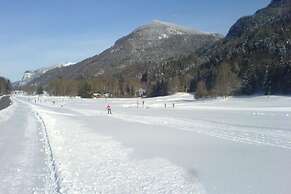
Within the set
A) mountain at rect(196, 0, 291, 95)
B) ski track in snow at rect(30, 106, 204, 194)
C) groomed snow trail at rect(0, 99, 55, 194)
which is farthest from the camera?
mountain at rect(196, 0, 291, 95)

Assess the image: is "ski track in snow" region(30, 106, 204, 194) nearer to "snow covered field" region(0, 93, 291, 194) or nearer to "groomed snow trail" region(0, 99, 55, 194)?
"snow covered field" region(0, 93, 291, 194)

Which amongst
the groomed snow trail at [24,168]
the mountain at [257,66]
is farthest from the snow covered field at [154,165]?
the mountain at [257,66]

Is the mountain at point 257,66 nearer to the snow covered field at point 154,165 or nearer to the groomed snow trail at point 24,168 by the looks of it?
the snow covered field at point 154,165

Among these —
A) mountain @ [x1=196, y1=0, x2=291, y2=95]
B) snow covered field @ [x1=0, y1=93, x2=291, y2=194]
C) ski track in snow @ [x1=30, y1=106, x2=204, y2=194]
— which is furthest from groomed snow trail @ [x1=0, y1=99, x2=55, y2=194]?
mountain @ [x1=196, y1=0, x2=291, y2=95]

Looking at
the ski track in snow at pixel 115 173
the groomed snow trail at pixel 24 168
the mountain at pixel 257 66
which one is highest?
the mountain at pixel 257 66

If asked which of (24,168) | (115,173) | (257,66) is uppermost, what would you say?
(257,66)

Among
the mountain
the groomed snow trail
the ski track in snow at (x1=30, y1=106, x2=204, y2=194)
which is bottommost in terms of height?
the groomed snow trail

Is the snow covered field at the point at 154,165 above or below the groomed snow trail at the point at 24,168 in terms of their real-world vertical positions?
above

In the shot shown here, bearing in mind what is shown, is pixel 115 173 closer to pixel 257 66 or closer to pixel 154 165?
pixel 154 165

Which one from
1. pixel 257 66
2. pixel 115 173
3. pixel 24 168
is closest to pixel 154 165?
pixel 115 173

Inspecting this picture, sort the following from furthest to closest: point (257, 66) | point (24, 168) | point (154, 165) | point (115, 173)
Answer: point (257, 66)
point (24, 168)
point (154, 165)
point (115, 173)

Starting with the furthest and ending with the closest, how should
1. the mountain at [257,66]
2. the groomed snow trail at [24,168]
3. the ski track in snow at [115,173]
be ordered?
the mountain at [257,66], the groomed snow trail at [24,168], the ski track in snow at [115,173]

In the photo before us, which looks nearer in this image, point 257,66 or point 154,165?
point 154,165

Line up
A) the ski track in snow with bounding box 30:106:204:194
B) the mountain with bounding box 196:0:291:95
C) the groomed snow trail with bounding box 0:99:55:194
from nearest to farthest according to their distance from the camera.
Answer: the ski track in snow with bounding box 30:106:204:194 → the groomed snow trail with bounding box 0:99:55:194 → the mountain with bounding box 196:0:291:95
